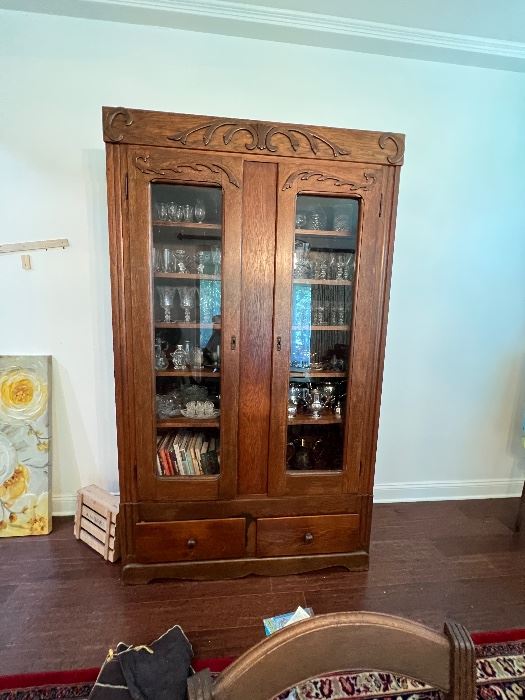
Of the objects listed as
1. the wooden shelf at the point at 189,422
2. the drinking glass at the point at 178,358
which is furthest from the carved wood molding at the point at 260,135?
the wooden shelf at the point at 189,422

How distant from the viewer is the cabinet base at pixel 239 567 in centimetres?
159

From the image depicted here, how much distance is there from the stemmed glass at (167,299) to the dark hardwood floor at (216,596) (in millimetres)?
1286

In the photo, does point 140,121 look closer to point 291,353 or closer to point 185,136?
point 185,136

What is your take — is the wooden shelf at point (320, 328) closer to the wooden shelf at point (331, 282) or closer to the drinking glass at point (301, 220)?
the wooden shelf at point (331, 282)

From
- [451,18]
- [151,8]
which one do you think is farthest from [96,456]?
[451,18]

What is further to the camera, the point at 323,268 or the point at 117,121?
the point at 323,268

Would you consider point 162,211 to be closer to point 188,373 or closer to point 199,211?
point 199,211

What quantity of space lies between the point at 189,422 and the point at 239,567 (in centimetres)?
75

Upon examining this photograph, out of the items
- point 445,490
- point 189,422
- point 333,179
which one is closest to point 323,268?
point 333,179

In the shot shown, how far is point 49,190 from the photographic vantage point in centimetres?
177

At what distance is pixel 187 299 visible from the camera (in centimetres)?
158

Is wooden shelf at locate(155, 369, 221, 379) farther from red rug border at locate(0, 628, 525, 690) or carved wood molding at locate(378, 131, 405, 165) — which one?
carved wood molding at locate(378, 131, 405, 165)

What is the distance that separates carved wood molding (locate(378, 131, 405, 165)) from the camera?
1.40 metres

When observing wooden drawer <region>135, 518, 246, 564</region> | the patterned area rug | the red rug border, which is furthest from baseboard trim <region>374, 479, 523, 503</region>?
the red rug border
